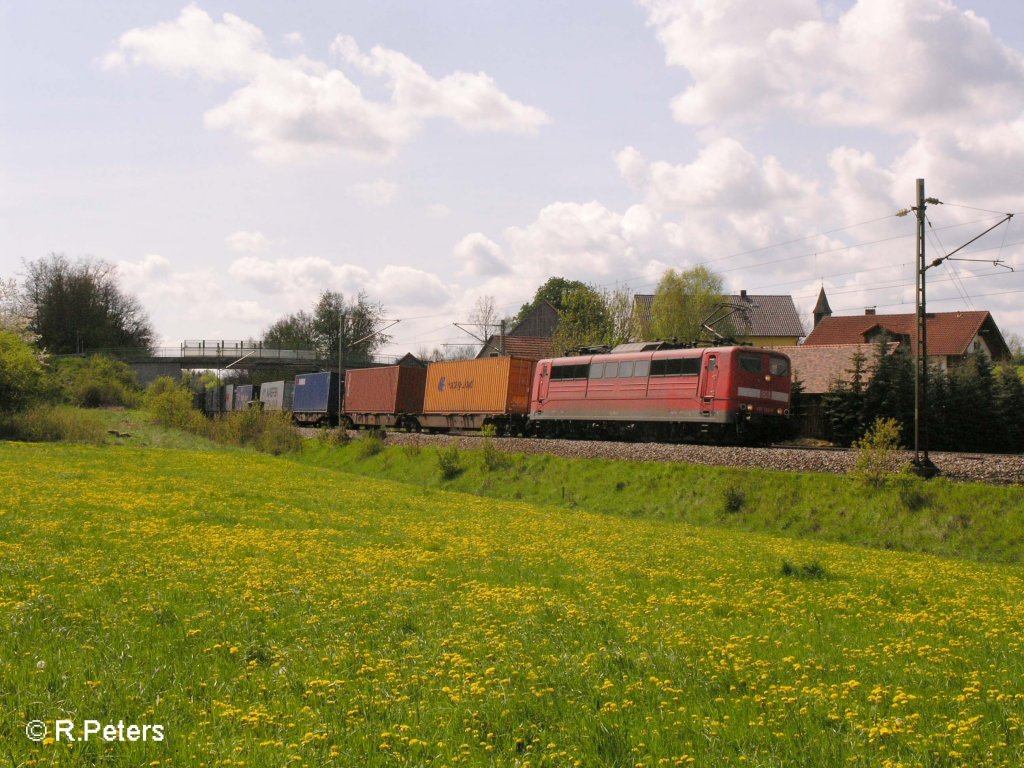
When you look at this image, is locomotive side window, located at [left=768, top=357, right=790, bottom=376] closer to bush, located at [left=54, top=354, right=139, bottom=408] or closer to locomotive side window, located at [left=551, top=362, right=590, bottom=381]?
locomotive side window, located at [left=551, top=362, right=590, bottom=381]

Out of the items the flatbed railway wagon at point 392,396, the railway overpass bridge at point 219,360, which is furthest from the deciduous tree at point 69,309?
the flatbed railway wagon at point 392,396

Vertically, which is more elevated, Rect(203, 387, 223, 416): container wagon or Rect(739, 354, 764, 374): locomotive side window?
Rect(739, 354, 764, 374): locomotive side window

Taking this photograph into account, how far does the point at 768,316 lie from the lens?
10644cm

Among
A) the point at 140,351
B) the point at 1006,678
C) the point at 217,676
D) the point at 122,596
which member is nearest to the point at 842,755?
the point at 1006,678

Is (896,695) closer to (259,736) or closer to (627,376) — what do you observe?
(259,736)

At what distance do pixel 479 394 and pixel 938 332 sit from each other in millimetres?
52097

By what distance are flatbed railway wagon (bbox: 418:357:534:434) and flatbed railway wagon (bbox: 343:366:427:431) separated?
1.63 metres

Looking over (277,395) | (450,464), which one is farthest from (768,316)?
(450,464)

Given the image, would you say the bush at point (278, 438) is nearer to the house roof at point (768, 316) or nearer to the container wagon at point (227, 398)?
the container wagon at point (227, 398)

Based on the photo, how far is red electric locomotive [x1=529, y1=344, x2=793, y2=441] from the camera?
32.2 metres

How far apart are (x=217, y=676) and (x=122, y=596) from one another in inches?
123

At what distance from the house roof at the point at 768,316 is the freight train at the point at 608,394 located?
2160 inches

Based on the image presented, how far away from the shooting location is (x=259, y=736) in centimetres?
576

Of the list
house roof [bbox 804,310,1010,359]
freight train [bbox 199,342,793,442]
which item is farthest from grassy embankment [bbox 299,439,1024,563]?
house roof [bbox 804,310,1010,359]
